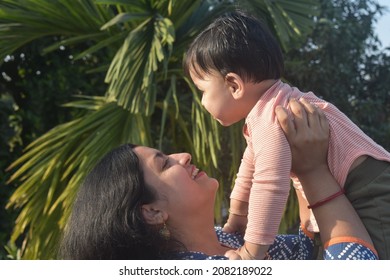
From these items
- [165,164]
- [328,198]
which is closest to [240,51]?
[165,164]

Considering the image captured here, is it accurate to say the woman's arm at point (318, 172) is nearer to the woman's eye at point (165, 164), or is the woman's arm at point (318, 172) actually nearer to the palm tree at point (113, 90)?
the woman's eye at point (165, 164)

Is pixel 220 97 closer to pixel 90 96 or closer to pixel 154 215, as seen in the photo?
pixel 154 215

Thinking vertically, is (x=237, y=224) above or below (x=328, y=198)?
below

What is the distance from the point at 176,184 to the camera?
2096 mm

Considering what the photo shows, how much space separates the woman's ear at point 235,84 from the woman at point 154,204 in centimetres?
19

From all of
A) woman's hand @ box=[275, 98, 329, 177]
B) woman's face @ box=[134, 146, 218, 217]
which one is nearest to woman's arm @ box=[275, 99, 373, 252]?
woman's hand @ box=[275, 98, 329, 177]

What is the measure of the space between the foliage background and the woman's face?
7.13 feet

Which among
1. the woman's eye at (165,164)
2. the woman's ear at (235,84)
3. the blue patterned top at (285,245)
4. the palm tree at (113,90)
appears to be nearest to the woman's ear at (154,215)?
the woman's eye at (165,164)

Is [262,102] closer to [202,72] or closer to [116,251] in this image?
[202,72]

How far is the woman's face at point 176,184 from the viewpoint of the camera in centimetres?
209

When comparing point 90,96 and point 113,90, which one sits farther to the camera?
point 90,96

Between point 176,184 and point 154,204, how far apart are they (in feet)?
0.28

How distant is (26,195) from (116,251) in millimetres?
2745
